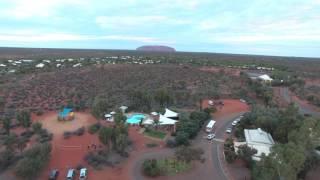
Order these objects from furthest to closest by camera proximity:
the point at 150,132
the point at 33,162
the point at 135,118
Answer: the point at 135,118, the point at 150,132, the point at 33,162

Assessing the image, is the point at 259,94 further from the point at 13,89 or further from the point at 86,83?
the point at 13,89

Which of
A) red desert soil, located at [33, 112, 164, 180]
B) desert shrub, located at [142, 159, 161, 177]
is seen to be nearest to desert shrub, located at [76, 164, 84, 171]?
red desert soil, located at [33, 112, 164, 180]

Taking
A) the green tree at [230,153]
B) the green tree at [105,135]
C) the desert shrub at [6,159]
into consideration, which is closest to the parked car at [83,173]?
the green tree at [105,135]

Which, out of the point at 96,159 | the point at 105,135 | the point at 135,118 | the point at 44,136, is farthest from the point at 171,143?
the point at 44,136

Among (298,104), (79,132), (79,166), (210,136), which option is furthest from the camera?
(298,104)

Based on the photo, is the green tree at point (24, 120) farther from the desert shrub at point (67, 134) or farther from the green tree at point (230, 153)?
the green tree at point (230, 153)

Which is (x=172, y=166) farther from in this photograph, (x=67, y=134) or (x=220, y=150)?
(x=67, y=134)
